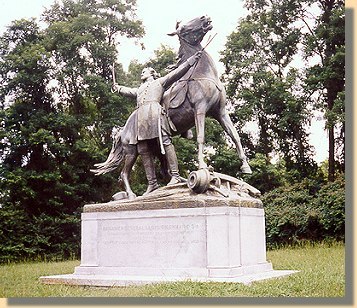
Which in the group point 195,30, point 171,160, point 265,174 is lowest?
point 171,160

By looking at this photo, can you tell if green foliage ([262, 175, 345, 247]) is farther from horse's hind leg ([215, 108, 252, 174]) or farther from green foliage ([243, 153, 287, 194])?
horse's hind leg ([215, 108, 252, 174])

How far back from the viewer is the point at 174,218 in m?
9.78

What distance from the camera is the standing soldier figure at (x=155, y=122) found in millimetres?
10609

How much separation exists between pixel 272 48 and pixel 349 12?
14482mm

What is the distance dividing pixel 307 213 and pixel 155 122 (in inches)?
374

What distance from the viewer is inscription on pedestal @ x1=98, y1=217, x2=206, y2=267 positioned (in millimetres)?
9523

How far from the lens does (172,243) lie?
973cm

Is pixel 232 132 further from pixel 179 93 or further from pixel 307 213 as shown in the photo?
pixel 307 213

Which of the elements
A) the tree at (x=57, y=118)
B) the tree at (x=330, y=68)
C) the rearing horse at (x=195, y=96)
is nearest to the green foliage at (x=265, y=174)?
the tree at (x=330, y=68)

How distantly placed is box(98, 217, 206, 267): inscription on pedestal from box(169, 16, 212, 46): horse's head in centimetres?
336

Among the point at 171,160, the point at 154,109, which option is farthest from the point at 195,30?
the point at 171,160

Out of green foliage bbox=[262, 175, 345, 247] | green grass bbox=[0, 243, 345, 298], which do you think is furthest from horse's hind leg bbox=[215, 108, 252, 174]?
green foliage bbox=[262, 175, 345, 247]

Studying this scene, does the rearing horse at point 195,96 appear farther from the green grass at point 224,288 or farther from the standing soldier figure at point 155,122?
the green grass at point 224,288

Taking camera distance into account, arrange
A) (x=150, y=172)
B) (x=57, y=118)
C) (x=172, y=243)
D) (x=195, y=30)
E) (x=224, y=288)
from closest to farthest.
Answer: (x=224, y=288) < (x=172, y=243) < (x=195, y=30) < (x=150, y=172) < (x=57, y=118)
